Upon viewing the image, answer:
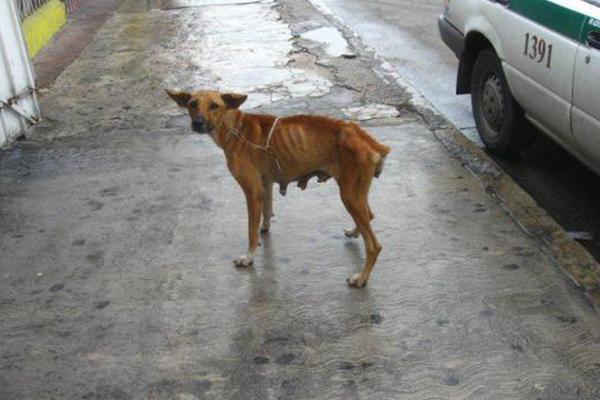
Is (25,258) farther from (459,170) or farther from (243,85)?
(243,85)

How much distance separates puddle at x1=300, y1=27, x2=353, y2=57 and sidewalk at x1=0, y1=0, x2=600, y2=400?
7.57 feet

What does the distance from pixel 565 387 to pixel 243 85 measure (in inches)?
207

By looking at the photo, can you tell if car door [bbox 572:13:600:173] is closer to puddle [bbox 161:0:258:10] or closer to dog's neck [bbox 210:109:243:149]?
dog's neck [bbox 210:109:243:149]

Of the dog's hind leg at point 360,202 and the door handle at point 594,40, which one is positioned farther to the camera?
the door handle at point 594,40

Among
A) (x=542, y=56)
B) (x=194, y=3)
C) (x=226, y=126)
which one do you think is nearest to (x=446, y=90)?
(x=542, y=56)

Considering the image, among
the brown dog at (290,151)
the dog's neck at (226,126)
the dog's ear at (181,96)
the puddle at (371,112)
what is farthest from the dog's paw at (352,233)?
the puddle at (371,112)

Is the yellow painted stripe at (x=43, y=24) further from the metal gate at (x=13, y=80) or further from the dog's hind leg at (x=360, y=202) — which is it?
the dog's hind leg at (x=360, y=202)

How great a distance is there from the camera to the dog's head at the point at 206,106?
367 cm

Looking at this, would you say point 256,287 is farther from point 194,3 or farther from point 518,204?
point 194,3

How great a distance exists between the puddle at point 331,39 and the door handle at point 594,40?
4.70 m

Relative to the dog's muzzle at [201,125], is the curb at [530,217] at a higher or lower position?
lower

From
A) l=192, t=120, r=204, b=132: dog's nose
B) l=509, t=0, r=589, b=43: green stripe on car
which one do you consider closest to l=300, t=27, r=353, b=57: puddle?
l=509, t=0, r=589, b=43: green stripe on car

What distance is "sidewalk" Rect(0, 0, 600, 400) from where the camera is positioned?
10.6 feet

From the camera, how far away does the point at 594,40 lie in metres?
3.97
